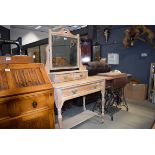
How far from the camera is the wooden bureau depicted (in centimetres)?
115

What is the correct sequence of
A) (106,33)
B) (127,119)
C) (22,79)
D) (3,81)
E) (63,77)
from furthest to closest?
(106,33), (127,119), (63,77), (22,79), (3,81)

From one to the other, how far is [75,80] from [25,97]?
40.1 inches

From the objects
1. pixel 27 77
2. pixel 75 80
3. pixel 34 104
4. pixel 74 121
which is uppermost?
pixel 27 77

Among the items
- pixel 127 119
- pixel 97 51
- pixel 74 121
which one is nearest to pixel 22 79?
pixel 74 121

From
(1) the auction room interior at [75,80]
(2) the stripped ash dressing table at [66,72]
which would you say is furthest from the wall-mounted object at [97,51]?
(2) the stripped ash dressing table at [66,72]

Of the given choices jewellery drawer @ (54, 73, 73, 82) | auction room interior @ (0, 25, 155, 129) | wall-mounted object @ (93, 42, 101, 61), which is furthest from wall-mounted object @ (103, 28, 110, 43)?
jewellery drawer @ (54, 73, 73, 82)

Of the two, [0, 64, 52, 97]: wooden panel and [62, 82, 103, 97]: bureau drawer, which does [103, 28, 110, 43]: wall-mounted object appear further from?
[0, 64, 52, 97]: wooden panel

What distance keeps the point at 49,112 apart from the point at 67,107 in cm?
187

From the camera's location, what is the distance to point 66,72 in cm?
203

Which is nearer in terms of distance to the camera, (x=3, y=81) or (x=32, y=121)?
(x=3, y=81)

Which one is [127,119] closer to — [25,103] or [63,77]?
[63,77]
